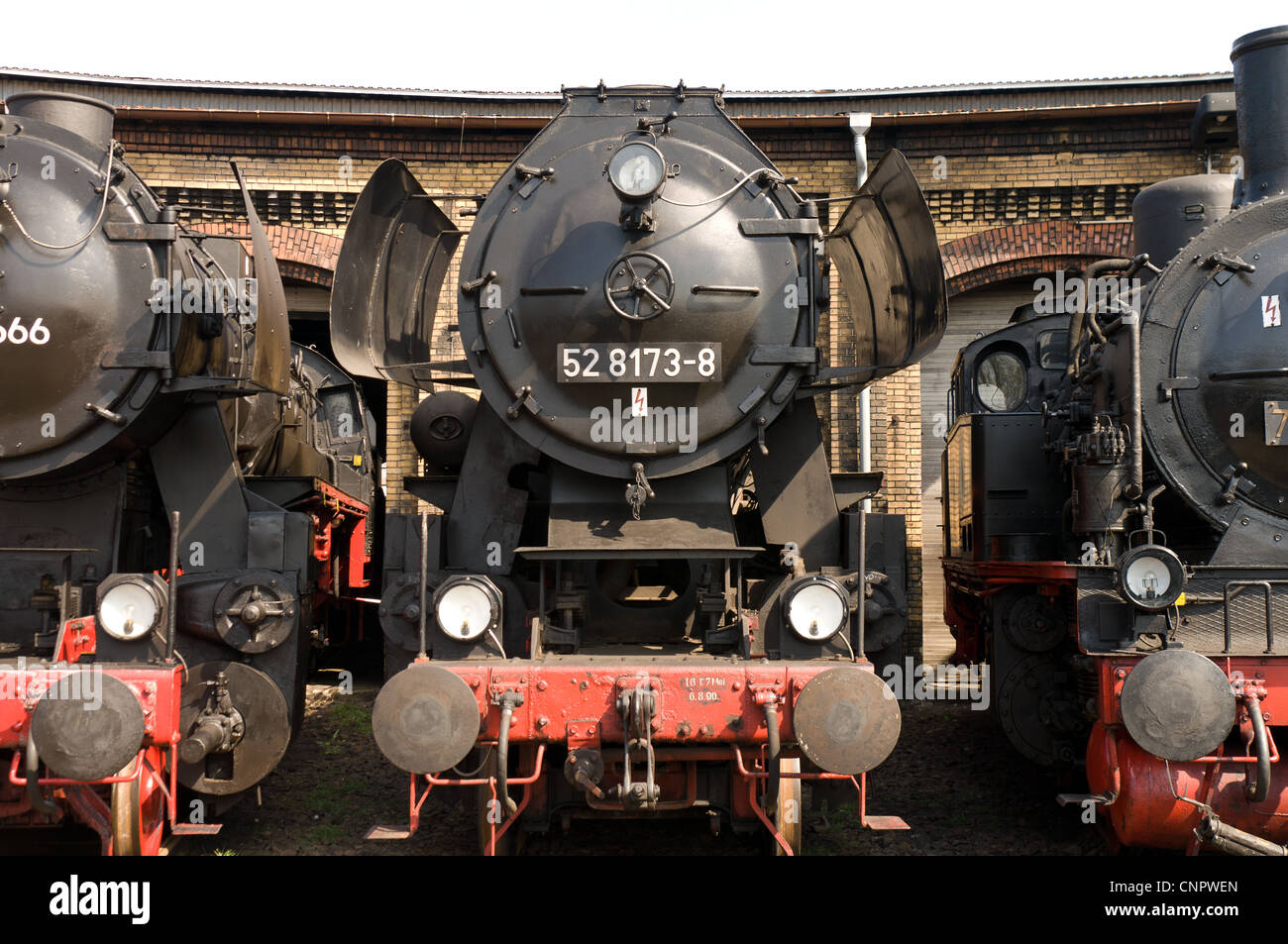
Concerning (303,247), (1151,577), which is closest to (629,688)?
(1151,577)

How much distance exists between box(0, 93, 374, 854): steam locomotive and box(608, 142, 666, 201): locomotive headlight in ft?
5.70

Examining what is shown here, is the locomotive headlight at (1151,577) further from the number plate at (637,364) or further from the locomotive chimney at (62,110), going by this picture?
the locomotive chimney at (62,110)

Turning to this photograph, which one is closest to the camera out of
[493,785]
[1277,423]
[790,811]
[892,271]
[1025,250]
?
[493,785]

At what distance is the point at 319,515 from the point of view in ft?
21.0

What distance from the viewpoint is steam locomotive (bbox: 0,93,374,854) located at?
13.3ft

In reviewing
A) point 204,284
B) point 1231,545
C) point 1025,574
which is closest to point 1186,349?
point 1231,545

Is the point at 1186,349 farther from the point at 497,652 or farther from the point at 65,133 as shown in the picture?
the point at 65,133

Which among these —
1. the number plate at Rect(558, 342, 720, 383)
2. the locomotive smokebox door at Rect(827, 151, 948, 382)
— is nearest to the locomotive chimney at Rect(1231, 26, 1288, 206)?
the locomotive smokebox door at Rect(827, 151, 948, 382)

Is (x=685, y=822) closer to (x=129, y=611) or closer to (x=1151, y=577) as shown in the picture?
(x=1151, y=577)

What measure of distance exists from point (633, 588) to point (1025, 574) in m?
1.86

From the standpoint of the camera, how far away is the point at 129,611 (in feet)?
13.3

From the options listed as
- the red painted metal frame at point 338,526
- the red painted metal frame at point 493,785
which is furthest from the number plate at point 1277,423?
the red painted metal frame at point 338,526

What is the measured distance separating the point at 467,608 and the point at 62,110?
3126mm

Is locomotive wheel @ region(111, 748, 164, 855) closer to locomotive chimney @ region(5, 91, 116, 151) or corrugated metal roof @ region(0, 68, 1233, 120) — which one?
locomotive chimney @ region(5, 91, 116, 151)
